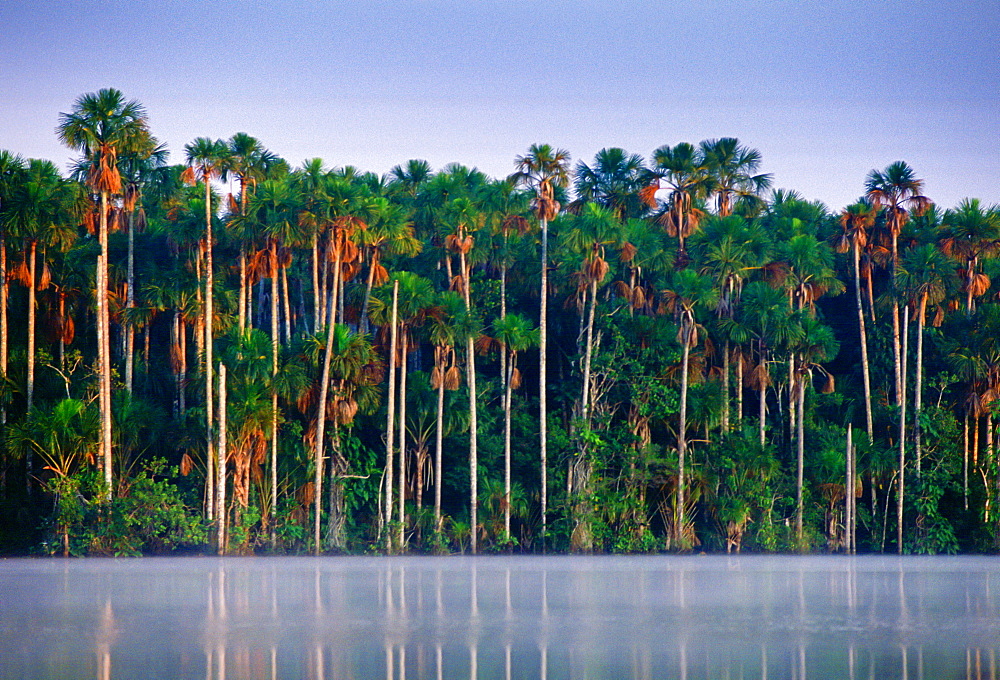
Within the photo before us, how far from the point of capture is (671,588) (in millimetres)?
25609

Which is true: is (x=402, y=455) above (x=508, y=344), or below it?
below

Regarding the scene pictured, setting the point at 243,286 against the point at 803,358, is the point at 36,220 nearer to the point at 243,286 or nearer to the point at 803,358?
the point at 243,286

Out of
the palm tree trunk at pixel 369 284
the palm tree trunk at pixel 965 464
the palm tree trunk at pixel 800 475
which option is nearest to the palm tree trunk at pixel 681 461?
the palm tree trunk at pixel 800 475

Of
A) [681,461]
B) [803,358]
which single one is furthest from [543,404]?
[803,358]

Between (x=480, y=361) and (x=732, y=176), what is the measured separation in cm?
1216

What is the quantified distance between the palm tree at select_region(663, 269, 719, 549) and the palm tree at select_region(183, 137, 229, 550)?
14.7m

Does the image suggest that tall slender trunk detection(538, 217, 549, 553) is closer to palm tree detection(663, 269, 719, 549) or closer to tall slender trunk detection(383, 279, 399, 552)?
palm tree detection(663, 269, 719, 549)

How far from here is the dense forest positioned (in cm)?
3962

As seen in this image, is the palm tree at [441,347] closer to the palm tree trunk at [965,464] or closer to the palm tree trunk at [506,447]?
the palm tree trunk at [506,447]

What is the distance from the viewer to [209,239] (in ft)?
132

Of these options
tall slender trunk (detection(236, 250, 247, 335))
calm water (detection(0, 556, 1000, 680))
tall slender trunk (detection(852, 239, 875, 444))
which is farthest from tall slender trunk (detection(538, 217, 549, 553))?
tall slender trunk (detection(852, 239, 875, 444))

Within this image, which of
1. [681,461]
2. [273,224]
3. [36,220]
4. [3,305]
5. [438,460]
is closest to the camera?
[36,220]

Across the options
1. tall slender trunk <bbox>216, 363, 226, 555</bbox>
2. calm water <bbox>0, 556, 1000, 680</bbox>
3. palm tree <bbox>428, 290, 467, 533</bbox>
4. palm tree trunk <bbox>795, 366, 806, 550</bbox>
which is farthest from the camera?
palm tree trunk <bbox>795, 366, 806, 550</bbox>

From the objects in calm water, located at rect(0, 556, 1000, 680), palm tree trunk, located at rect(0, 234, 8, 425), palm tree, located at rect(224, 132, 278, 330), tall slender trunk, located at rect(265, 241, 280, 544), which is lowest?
calm water, located at rect(0, 556, 1000, 680)
